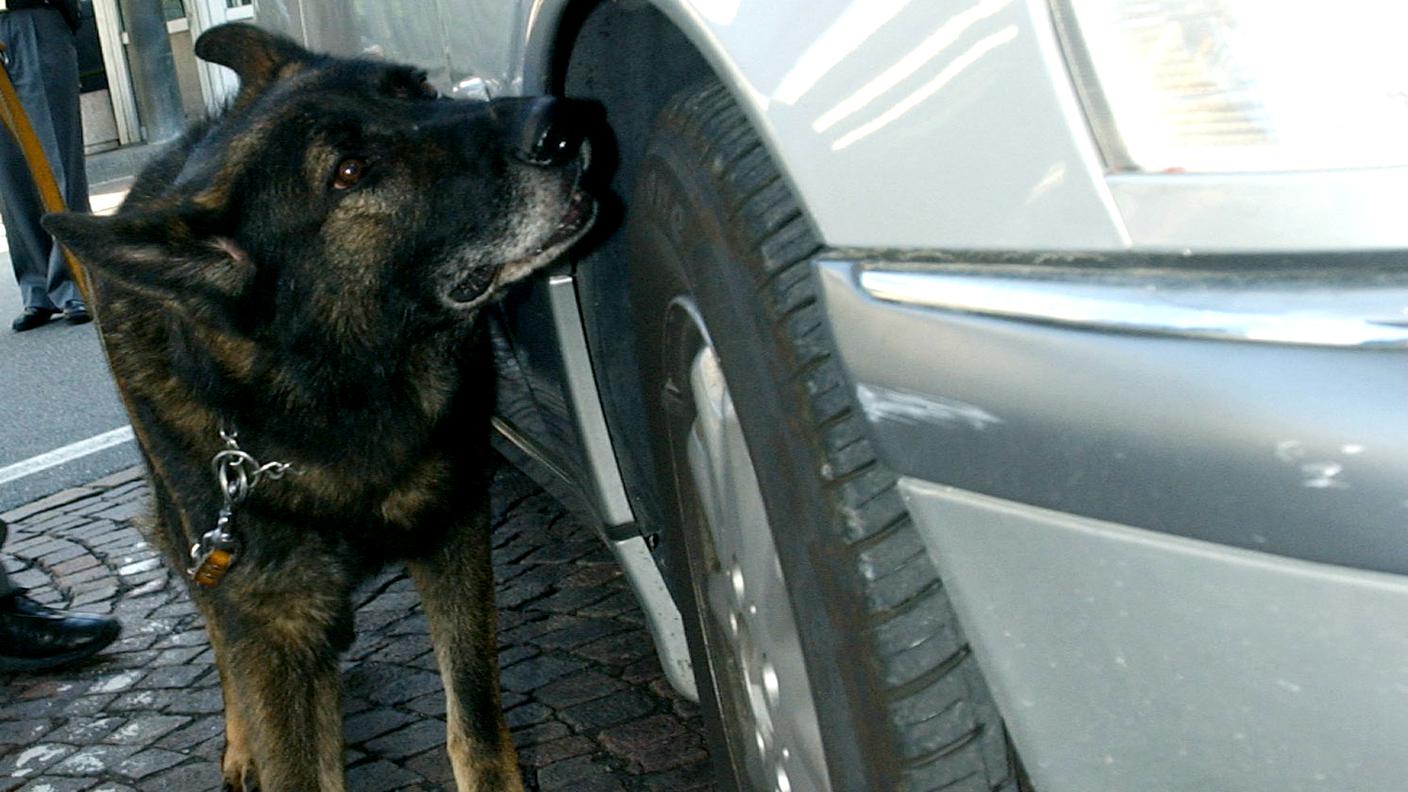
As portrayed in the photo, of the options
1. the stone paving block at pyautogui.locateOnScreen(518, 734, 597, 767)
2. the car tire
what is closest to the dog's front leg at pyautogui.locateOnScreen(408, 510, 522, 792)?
the stone paving block at pyautogui.locateOnScreen(518, 734, 597, 767)

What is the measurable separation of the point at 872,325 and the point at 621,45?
124 cm

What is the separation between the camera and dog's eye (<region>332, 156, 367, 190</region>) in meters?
3.01

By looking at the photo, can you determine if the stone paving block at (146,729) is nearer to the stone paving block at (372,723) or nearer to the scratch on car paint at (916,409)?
the stone paving block at (372,723)

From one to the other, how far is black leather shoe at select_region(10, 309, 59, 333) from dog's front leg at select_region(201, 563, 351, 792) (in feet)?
22.8

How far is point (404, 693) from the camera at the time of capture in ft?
12.6

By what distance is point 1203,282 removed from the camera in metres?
1.25

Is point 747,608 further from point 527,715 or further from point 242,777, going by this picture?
point 242,777

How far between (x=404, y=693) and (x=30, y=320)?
660 cm

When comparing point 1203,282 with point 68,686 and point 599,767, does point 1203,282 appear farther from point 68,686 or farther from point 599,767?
point 68,686

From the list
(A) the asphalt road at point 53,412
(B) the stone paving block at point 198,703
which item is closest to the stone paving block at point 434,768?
(B) the stone paving block at point 198,703

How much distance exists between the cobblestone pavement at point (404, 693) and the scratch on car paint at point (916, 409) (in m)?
1.73

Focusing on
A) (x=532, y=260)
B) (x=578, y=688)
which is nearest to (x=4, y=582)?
(x=578, y=688)

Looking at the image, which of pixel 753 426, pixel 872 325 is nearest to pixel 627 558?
pixel 753 426

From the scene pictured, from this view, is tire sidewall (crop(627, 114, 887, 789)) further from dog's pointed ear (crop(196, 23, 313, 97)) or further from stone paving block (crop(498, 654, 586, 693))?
stone paving block (crop(498, 654, 586, 693))
